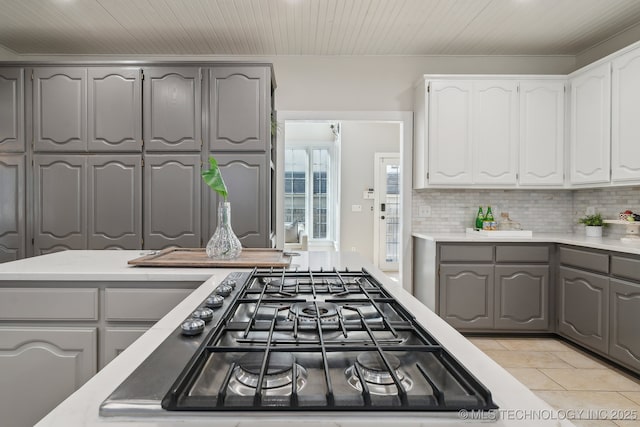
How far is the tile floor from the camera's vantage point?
2230mm

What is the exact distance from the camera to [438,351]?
2.07 ft

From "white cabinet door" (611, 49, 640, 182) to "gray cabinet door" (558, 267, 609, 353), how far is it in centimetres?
84

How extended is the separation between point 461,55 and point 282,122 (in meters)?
2.00

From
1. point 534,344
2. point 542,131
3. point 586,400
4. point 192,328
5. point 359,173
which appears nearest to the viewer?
point 192,328

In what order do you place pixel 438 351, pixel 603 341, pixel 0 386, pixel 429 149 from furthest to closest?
pixel 429 149
pixel 603 341
pixel 0 386
pixel 438 351

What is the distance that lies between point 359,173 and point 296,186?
1.90 metres

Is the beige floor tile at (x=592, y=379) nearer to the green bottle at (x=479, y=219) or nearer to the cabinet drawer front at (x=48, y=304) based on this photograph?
the green bottle at (x=479, y=219)

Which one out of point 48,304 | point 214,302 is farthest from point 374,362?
point 48,304

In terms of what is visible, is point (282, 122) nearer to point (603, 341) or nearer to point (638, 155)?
point (638, 155)

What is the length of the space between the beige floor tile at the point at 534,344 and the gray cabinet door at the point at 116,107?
3.64m

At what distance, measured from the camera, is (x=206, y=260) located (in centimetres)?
177

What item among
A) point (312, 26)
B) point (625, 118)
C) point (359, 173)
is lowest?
point (359, 173)

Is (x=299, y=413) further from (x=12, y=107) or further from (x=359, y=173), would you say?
(x=359, y=173)

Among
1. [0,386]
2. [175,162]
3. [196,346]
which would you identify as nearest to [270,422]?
[196,346]
